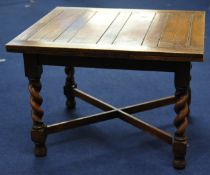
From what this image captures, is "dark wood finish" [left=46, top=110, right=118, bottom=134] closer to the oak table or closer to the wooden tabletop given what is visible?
the oak table

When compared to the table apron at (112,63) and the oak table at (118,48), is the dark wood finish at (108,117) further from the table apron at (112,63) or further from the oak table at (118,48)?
the table apron at (112,63)

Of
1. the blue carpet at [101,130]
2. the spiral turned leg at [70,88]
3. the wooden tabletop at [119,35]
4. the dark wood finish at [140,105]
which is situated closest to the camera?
the wooden tabletop at [119,35]

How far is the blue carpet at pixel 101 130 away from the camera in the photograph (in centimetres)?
184

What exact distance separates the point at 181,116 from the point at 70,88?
2.62 ft

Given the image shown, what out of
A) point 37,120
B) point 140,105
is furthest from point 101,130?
point 37,120

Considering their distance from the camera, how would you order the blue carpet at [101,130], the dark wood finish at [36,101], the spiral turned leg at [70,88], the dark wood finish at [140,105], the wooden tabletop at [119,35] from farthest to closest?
the spiral turned leg at [70,88]
the dark wood finish at [140,105]
the blue carpet at [101,130]
the dark wood finish at [36,101]
the wooden tabletop at [119,35]

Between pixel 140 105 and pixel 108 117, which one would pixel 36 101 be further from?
pixel 140 105

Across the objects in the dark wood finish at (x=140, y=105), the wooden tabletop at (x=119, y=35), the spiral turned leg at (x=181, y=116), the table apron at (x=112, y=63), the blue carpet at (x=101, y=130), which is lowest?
the blue carpet at (x=101, y=130)

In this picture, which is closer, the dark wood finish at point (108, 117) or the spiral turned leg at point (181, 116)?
the spiral turned leg at point (181, 116)

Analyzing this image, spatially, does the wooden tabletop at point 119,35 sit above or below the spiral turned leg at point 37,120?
above

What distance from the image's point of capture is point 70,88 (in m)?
2.32

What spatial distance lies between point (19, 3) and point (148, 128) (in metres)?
3.51

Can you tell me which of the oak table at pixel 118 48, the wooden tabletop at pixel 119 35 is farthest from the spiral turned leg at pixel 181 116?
the wooden tabletop at pixel 119 35

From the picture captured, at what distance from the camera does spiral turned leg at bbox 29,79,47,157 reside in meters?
1.78
